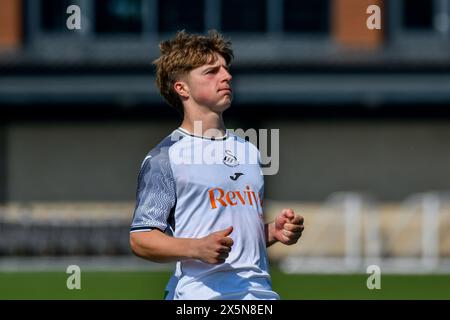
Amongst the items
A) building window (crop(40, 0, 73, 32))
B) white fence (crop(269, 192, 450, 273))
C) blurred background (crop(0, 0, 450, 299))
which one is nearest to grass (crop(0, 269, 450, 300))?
white fence (crop(269, 192, 450, 273))

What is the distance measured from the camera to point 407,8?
104 ft

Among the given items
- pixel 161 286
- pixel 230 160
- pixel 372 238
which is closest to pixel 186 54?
pixel 230 160

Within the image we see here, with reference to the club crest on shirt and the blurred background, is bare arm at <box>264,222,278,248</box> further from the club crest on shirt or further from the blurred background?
the blurred background

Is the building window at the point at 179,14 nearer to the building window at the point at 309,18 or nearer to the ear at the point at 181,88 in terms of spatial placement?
the building window at the point at 309,18

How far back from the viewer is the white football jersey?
17.8 ft

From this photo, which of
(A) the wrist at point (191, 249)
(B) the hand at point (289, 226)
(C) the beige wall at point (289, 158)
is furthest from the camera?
(C) the beige wall at point (289, 158)

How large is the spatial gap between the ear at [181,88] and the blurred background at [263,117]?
71.7 feet

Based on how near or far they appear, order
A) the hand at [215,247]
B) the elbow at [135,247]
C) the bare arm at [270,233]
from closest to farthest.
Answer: the hand at [215,247]
the elbow at [135,247]
the bare arm at [270,233]

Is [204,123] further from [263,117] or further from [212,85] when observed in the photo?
[263,117]

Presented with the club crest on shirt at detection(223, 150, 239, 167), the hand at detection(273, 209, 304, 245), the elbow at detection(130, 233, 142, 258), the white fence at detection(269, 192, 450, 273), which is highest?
the club crest on shirt at detection(223, 150, 239, 167)

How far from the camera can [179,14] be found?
3184 centimetres

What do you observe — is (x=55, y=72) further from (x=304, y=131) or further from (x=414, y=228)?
(x=414, y=228)

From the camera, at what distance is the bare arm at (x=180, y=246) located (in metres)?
5.07

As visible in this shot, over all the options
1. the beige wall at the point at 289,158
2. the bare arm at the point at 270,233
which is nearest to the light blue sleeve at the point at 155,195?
the bare arm at the point at 270,233
